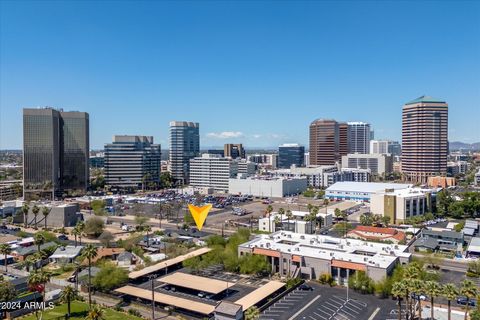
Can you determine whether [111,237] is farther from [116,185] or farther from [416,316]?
[116,185]

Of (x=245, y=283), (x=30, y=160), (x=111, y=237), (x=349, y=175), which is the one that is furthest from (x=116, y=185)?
(x=245, y=283)

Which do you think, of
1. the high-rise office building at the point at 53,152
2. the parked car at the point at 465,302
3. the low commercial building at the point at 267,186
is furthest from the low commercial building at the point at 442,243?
the high-rise office building at the point at 53,152

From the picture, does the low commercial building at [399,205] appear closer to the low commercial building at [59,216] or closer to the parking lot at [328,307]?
the parking lot at [328,307]

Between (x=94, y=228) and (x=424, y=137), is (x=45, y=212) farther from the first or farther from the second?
(x=424, y=137)

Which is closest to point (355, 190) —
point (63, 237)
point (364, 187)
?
point (364, 187)

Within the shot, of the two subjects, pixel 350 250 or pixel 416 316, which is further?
pixel 350 250

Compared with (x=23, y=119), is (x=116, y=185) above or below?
below
